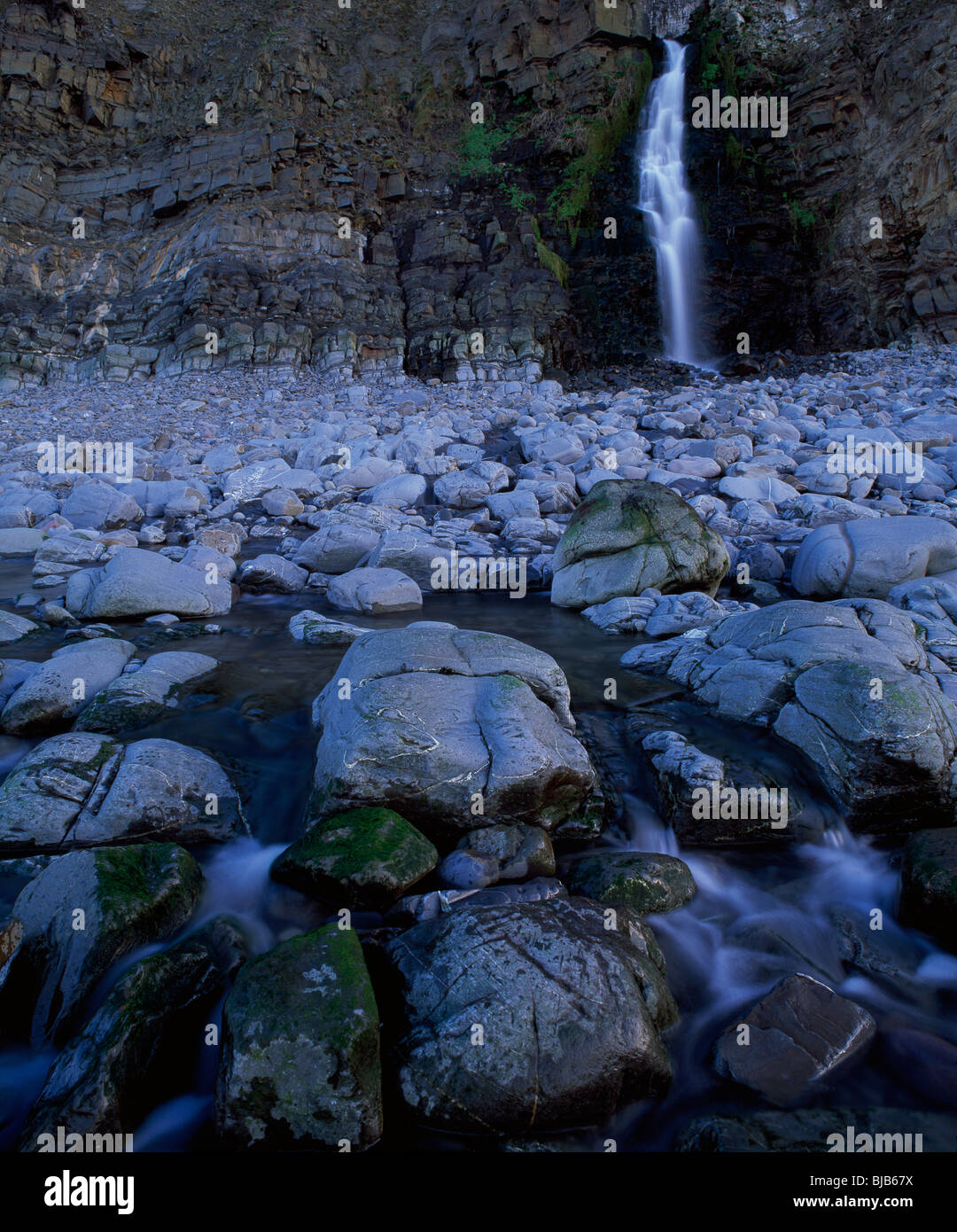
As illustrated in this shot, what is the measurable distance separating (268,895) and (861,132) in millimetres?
28948

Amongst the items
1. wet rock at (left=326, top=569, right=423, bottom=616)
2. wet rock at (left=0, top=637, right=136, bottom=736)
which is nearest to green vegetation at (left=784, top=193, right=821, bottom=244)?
wet rock at (left=326, top=569, right=423, bottom=616)

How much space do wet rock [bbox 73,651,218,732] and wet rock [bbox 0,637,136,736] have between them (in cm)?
12

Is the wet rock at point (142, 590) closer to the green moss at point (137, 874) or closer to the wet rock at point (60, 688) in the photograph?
the wet rock at point (60, 688)

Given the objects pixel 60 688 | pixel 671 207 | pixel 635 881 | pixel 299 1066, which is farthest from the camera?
pixel 671 207

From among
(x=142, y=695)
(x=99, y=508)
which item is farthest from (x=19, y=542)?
(x=142, y=695)

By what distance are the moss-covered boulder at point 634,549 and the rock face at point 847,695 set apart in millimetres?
1445

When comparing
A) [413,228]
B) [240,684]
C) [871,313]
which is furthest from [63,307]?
[871,313]

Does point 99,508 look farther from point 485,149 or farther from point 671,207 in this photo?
point 671,207

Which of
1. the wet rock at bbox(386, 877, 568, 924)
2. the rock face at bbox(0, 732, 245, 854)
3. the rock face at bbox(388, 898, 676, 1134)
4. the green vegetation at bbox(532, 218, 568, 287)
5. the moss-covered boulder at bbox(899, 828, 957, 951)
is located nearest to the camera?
the rock face at bbox(388, 898, 676, 1134)

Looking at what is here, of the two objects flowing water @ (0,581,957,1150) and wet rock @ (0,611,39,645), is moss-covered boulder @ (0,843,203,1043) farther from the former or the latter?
wet rock @ (0,611,39,645)

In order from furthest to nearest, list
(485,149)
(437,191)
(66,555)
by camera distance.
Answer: (485,149), (437,191), (66,555)

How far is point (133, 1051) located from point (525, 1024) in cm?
125

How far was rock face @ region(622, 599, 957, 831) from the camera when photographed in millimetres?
3457

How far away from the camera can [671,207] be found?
78.7 feet
